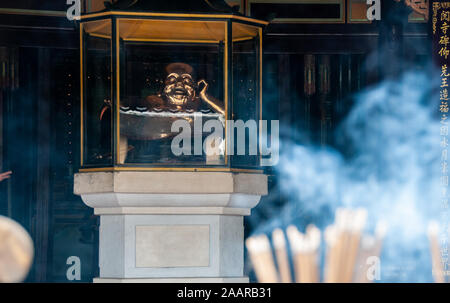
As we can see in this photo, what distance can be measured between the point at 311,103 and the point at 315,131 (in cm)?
32

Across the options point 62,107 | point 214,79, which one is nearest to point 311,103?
point 214,79

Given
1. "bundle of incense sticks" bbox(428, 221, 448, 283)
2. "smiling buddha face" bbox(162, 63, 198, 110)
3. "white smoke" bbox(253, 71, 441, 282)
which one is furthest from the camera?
"white smoke" bbox(253, 71, 441, 282)

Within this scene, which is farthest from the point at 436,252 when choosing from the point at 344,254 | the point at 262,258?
the point at 344,254

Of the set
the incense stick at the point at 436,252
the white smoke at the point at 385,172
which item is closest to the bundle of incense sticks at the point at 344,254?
the incense stick at the point at 436,252

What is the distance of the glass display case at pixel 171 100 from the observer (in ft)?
28.4

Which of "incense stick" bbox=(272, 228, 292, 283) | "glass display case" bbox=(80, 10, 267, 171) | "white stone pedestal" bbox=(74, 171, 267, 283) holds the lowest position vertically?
"incense stick" bbox=(272, 228, 292, 283)

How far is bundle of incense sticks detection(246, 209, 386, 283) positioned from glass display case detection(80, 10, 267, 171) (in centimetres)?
105

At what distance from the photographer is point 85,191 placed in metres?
8.56

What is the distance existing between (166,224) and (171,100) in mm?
1217

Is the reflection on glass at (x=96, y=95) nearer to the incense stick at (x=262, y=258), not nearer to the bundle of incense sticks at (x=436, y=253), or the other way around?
the incense stick at (x=262, y=258)

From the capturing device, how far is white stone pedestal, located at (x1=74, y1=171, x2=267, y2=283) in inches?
330

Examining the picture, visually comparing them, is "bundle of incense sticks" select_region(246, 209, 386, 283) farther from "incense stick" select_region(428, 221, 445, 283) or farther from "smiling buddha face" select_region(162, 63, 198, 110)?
"smiling buddha face" select_region(162, 63, 198, 110)

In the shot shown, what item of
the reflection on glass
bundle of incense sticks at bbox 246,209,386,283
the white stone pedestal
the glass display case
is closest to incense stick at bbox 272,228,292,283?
bundle of incense sticks at bbox 246,209,386,283
